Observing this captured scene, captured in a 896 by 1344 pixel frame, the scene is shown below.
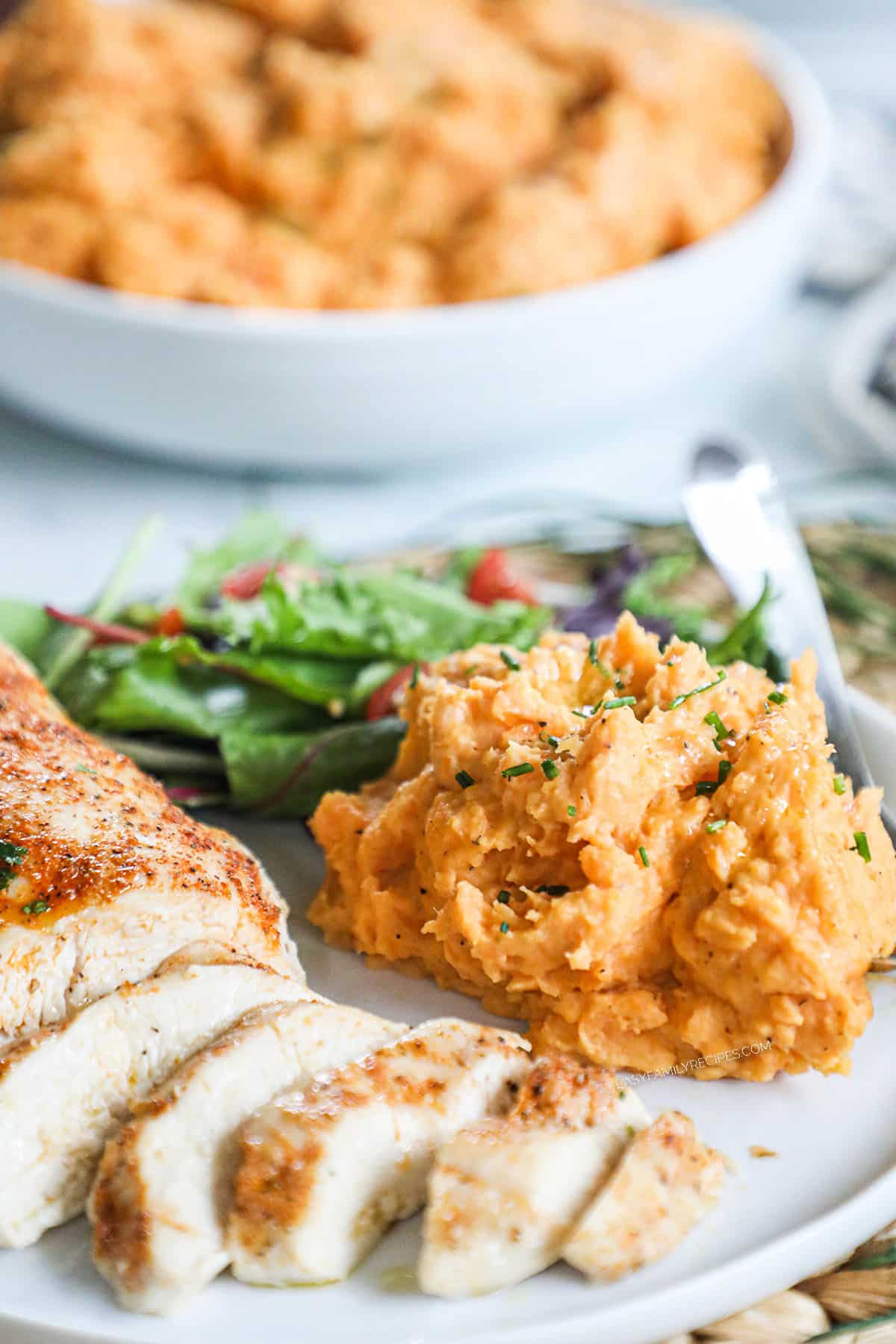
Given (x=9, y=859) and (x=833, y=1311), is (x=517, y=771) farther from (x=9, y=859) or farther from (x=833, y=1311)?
(x=833, y=1311)

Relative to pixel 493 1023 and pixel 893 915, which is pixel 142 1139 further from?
pixel 893 915

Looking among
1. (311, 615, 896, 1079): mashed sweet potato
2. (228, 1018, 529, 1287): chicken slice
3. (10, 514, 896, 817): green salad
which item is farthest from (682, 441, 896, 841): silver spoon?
(228, 1018, 529, 1287): chicken slice

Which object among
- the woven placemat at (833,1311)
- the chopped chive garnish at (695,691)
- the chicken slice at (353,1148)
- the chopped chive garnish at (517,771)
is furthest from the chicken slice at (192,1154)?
the chopped chive garnish at (695,691)

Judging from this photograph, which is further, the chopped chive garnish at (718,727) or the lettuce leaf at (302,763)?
the lettuce leaf at (302,763)

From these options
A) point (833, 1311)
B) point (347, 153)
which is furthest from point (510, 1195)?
point (347, 153)

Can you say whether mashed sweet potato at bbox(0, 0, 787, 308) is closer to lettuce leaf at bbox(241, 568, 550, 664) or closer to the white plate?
lettuce leaf at bbox(241, 568, 550, 664)

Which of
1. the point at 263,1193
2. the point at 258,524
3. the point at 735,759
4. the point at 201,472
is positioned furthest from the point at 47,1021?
the point at 201,472

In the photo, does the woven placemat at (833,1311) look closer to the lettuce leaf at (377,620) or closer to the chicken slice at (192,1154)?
the chicken slice at (192,1154)
